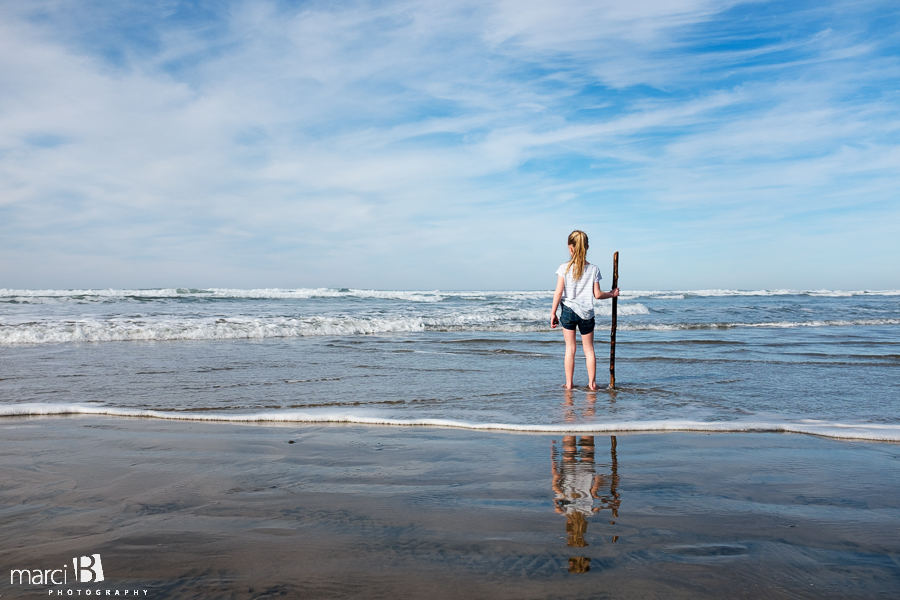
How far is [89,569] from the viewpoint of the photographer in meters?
2.40

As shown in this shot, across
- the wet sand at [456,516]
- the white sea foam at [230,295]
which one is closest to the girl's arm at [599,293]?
the wet sand at [456,516]

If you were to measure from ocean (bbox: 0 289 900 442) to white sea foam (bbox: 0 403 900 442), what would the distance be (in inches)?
0.8

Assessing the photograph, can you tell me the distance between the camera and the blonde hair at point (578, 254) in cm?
705

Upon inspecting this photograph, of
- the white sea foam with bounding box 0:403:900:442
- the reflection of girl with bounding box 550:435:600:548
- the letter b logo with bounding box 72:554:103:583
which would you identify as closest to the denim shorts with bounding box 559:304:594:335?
the white sea foam with bounding box 0:403:900:442

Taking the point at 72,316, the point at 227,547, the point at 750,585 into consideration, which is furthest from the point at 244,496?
the point at 72,316

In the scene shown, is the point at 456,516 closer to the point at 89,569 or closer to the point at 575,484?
the point at 575,484

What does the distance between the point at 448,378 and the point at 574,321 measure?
86.3 inches

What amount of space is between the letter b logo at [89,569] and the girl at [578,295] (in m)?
5.52

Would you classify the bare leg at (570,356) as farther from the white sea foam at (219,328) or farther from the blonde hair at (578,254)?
the white sea foam at (219,328)

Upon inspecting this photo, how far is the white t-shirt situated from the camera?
709 centimetres

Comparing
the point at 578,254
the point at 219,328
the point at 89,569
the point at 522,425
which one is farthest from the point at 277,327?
the point at 89,569

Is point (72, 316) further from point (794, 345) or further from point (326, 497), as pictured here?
point (794, 345)
